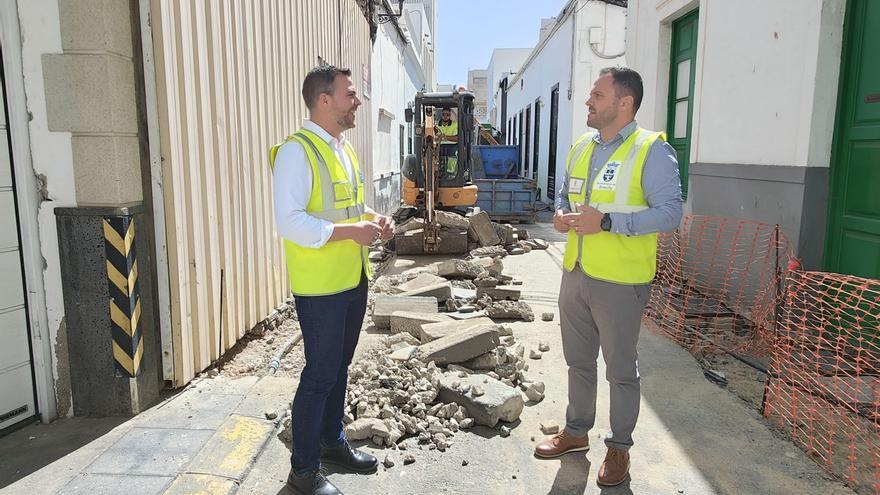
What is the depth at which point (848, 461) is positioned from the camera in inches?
130

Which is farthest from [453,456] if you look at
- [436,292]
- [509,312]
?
[436,292]

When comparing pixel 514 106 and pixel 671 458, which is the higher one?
pixel 514 106

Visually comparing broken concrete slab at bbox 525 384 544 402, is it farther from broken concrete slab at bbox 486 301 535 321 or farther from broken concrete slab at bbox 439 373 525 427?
broken concrete slab at bbox 486 301 535 321

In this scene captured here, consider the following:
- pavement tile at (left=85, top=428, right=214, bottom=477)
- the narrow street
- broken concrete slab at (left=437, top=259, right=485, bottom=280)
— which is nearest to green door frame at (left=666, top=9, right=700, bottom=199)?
broken concrete slab at (left=437, top=259, right=485, bottom=280)

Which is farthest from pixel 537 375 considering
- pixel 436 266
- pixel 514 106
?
pixel 514 106

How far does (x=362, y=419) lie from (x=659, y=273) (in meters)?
5.05

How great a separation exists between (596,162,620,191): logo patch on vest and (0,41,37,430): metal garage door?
3373 mm

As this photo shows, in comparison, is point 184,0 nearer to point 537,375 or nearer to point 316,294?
point 316,294

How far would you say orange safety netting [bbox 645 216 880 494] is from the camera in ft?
11.6

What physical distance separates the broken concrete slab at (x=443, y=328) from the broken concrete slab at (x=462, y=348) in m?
0.44

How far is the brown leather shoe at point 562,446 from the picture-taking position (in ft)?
11.0

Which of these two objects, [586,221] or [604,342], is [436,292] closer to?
[604,342]

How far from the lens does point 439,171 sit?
37.6 ft

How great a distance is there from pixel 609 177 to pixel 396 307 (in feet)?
11.5
